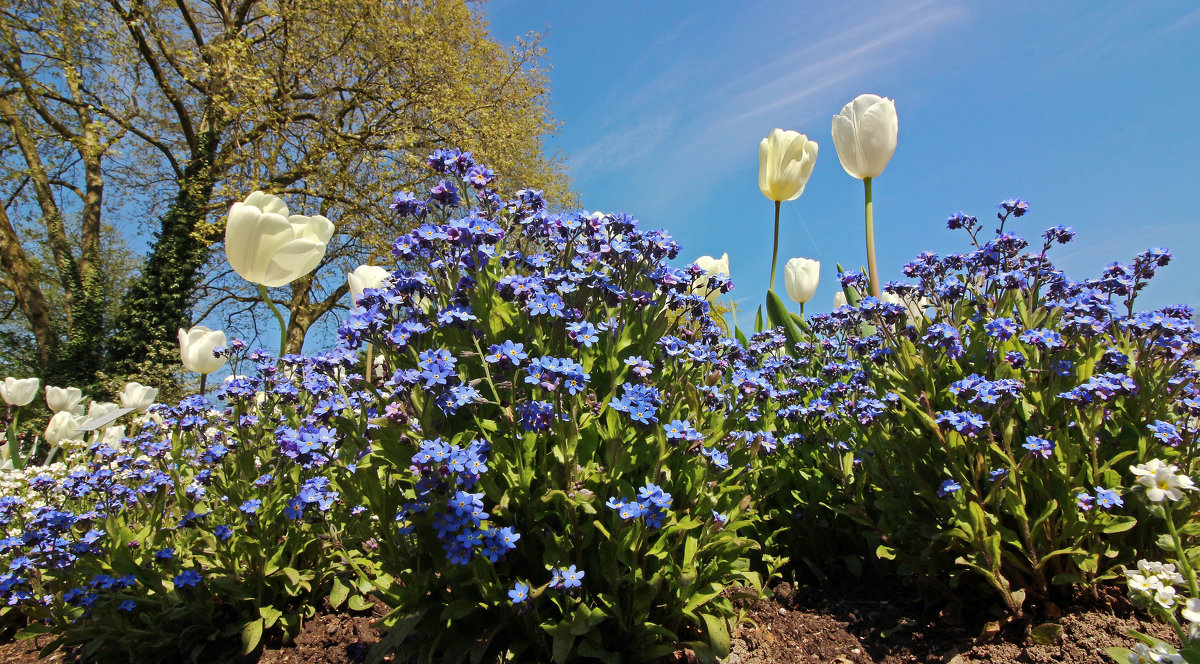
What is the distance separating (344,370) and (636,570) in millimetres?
1526

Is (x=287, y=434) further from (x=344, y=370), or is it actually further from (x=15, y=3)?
(x=15, y=3)

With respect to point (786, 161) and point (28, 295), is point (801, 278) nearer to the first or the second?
point (786, 161)

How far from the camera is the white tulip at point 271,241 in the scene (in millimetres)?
2842

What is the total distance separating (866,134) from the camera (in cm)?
379

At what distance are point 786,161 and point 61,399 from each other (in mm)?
6333

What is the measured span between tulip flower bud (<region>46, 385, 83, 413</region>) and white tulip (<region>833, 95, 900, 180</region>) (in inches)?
256

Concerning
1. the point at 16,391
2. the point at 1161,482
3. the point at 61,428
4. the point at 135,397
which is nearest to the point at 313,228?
the point at 135,397

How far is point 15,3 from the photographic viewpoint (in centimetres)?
1623

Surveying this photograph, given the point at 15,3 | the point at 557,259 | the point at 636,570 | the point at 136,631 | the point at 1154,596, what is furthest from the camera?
the point at 15,3

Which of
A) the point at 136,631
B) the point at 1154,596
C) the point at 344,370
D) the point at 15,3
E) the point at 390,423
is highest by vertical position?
the point at 15,3

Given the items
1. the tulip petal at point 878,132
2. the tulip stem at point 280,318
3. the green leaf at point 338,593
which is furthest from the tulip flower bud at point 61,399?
the tulip petal at point 878,132

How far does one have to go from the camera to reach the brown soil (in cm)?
227

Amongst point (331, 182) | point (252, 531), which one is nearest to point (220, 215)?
point (331, 182)

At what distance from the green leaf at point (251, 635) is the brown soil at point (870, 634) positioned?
162 mm
